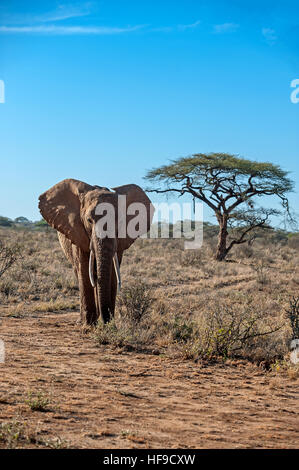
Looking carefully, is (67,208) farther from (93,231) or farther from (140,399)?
(140,399)

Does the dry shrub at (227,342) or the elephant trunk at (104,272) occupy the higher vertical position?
the elephant trunk at (104,272)

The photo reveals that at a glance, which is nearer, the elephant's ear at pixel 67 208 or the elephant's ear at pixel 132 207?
A: the elephant's ear at pixel 67 208

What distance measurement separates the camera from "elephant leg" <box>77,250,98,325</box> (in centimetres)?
806

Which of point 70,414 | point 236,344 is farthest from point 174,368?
point 70,414

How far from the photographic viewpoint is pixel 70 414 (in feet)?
13.5

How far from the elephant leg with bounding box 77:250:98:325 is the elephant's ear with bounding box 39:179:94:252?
0.22m

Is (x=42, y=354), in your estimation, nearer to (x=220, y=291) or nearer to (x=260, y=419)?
(x=260, y=419)

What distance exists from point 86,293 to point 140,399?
3645 mm

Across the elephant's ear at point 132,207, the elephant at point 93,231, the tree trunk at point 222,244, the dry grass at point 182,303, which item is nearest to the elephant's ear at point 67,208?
the elephant at point 93,231

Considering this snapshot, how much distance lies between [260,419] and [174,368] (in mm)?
1800

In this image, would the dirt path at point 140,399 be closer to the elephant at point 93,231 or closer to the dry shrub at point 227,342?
the dry shrub at point 227,342

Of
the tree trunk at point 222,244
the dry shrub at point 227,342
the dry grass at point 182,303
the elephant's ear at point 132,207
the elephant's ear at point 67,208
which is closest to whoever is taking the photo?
the dry shrub at point 227,342

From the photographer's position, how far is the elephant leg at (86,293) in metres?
8.06

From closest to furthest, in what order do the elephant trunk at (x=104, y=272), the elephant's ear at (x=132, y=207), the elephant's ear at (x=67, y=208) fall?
the elephant trunk at (x=104, y=272)
the elephant's ear at (x=67, y=208)
the elephant's ear at (x=132, y=207)
